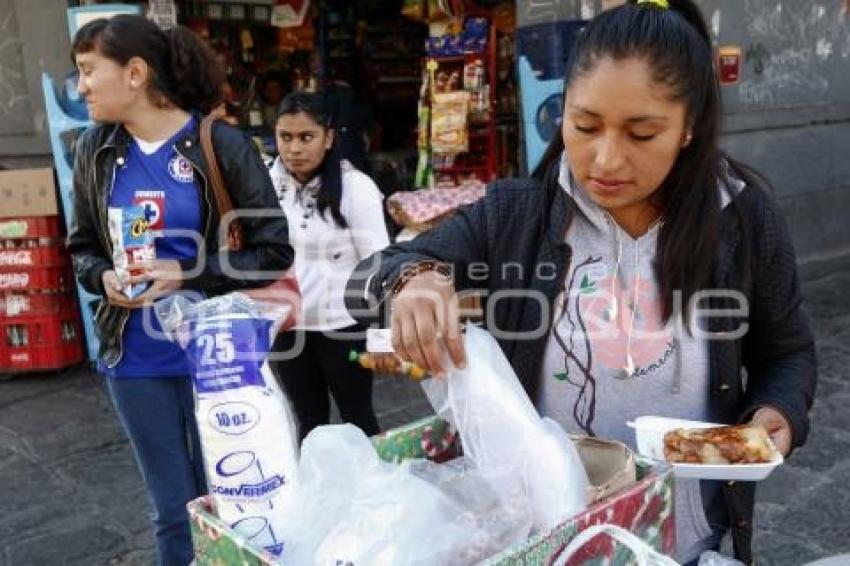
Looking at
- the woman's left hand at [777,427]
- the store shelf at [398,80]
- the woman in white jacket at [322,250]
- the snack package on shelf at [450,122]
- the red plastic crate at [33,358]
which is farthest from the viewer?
the store shelf at [398,80]

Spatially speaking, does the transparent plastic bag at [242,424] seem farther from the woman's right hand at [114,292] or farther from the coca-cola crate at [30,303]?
the coca-cola crate at [30,303]

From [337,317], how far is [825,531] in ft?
6.66

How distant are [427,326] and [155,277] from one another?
4.53 feet

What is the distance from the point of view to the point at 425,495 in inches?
38.9

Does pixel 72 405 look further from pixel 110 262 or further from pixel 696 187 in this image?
pixel 696 187

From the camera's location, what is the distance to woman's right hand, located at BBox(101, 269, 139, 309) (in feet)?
7.54

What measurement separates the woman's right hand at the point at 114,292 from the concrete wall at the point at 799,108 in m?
4.75

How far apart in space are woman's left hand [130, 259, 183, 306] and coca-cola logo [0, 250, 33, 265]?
3.16 metres

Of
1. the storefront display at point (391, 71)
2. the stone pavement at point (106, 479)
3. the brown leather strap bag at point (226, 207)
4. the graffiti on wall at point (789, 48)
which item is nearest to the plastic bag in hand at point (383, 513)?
the brown leather strap bag at point (226, 207)

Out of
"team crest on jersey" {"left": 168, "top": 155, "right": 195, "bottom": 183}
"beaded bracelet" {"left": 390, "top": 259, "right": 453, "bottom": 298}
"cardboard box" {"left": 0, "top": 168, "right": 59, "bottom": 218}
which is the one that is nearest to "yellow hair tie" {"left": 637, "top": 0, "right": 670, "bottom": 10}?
"beaded bracelet" {"left": 390, "top": 259, "right": 453, "bottom": 298}

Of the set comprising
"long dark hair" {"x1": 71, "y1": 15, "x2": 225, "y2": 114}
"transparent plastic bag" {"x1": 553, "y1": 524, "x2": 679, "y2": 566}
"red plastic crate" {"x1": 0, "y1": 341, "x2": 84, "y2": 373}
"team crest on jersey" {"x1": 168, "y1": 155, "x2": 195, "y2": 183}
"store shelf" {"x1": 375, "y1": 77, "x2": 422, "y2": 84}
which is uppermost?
"store shelf" {"x1": 375, "y1": 77, "x2": 422, "y2": 84}

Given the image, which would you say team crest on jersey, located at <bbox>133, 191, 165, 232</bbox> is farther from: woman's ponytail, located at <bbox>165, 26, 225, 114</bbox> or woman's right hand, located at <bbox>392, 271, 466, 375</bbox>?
woman's right hand, located at <bbox>392, 271, 466, 375</bbox>

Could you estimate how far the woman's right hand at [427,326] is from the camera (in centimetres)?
111

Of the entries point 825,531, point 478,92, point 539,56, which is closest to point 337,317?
point 825,531
